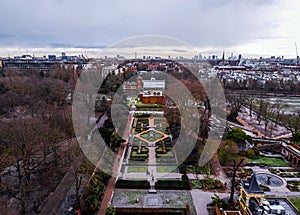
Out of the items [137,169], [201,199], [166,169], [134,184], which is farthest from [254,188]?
[137,169]

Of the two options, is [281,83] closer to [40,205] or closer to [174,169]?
[174,169]

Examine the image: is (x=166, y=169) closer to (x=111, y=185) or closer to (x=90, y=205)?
(x=111, y=185)

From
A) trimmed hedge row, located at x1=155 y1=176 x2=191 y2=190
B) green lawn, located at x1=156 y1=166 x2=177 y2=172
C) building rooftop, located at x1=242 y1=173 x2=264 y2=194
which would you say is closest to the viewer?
building rooftop, located at x1=242 y1=173 x2=264 y2=194

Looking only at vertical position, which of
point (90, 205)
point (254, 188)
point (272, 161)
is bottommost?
point (272, 161)

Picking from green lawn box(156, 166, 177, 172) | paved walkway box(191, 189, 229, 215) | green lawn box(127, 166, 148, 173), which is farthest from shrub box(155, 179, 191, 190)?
green lawn box(127, 166, 148, 173)

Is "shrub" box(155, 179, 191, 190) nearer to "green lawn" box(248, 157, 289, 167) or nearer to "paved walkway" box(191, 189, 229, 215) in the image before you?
"paved walkway" box(191, 189, 229, 215)

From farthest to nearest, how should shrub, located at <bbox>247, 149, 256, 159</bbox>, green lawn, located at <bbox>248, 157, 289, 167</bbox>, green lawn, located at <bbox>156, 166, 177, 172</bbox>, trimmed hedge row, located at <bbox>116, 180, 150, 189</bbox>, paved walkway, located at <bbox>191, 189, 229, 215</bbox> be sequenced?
shrub, located at <bbox>247, 149, 256, 159</bbox> → green lawn, located at <bbox>248, 157, 289, 167</bbox> → green lawn, located at <bbox>156, 166, 177, 172</bbox> → trimmed hedge row, located at <bbox>116, 180, 150, 189</bbox> → paved walkway, located at <bbox>191, 189, 229, 215</bbox>

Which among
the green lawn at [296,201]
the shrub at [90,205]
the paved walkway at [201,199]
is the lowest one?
the green lawn at [296,201]

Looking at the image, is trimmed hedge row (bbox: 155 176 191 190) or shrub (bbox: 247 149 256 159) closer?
trimmed hedge row (bbox: 155 176 191 190)

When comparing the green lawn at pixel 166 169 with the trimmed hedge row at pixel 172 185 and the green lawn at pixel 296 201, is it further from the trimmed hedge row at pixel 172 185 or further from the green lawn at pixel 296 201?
the green lawn at pixel 296 201

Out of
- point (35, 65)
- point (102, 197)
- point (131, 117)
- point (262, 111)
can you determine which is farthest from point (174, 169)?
point (35, 65)

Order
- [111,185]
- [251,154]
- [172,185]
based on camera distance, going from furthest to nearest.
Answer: [251,154] → [111,185] → [172,185]

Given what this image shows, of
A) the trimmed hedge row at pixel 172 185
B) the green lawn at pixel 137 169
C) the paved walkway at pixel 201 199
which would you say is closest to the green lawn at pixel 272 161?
the paved walkway at pixel 201 199
